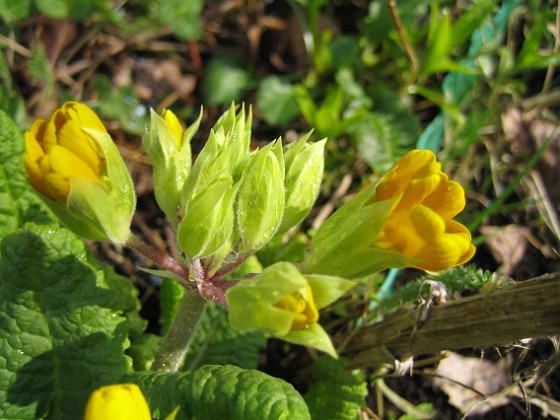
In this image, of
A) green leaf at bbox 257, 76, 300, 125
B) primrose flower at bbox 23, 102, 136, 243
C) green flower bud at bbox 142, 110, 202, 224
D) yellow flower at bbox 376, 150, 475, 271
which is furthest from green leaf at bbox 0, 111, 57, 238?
green leaf at bbox 257, 76, 300, 125

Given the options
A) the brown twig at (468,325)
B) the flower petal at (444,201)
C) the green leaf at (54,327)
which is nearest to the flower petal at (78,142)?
the green leaf at (54,327)

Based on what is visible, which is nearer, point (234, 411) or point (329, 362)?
point (234, 411)

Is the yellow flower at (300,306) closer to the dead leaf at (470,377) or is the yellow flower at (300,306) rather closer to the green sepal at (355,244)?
the green sepal at (355,244)

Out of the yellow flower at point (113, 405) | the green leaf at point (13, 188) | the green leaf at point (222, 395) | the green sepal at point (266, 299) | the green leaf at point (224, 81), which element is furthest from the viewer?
the green leaf at point (224, 81)

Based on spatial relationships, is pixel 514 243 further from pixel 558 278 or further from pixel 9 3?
pixel 9 3

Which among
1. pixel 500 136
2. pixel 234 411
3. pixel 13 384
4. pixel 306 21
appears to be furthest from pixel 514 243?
pixel 13 384

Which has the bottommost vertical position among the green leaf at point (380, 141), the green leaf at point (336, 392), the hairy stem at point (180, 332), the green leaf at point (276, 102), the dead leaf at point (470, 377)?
the dead leaf at point (470, 377)
